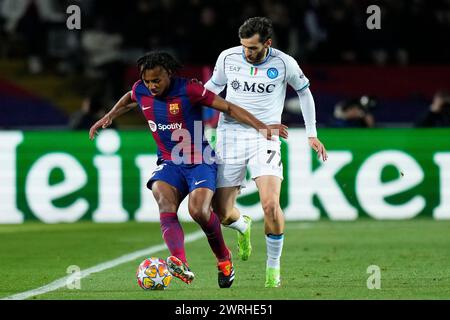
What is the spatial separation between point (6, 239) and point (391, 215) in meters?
5.10

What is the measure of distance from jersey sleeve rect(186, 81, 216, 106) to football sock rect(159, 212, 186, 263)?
876 millimetres

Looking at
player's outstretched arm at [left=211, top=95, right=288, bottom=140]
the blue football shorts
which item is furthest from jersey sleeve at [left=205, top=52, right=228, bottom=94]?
the blue football shorts

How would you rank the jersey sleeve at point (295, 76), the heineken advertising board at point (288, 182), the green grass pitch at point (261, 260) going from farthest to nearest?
the heineken advertising board at point (288, 182), the jersey sleeve at point (295, 76), the green grass pitch at point (261, 260)

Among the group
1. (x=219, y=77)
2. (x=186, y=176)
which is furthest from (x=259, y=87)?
(x=186, y=176)

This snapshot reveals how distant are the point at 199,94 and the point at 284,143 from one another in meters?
7.34

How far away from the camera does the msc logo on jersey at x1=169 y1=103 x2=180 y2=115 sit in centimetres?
1005

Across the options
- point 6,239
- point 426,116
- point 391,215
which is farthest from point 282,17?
point 6,239

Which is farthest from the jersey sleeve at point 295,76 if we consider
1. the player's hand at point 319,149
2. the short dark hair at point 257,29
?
the player's hand at point 319,149

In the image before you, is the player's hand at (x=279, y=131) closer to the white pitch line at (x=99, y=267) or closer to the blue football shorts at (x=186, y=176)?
the blue football shorts at (x=186, y=176)

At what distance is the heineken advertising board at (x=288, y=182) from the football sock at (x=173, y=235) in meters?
7.13

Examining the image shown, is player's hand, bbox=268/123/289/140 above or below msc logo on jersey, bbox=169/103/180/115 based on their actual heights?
below

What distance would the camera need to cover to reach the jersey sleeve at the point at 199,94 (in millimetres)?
10008

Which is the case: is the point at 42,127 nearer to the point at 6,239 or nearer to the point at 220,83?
the point at 6,239

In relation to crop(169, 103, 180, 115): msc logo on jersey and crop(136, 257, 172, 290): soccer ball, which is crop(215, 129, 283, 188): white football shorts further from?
crop(136, 257, 172, 290): soccer ball
